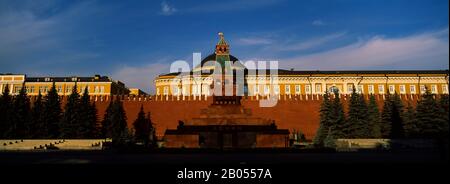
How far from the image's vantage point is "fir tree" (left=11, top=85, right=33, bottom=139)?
25.5m

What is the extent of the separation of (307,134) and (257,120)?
46.7 ft

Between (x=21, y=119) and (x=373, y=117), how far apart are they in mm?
26260

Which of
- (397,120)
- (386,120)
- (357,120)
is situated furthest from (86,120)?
(397,120)

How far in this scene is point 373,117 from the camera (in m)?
26.7

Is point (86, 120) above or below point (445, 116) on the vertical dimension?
above

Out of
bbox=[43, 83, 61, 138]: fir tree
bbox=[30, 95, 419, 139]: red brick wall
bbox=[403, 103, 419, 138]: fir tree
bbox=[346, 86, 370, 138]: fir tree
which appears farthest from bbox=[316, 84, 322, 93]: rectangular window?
bbox=[43, 83, 61, 138]: fir tree

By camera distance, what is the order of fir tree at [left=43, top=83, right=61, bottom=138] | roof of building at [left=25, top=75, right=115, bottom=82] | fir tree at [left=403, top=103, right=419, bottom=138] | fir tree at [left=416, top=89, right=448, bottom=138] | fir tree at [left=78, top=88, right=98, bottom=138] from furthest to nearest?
roof of building at [left=25, top=75, right=115, bottom=82], fir tree at [left=78, top=88, right=98, bottom=138], fir tree at [left=43, top=83, right=61, bottom=138], fir tree at [left=403, top=103, right=419, bottom=138], fir tree at [left=416, top=89, right=448, bottom=138]

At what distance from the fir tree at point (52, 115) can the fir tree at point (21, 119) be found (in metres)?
1.20

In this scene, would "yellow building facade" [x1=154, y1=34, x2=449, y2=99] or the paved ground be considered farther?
"yellow building facade" [x1=154, y1=34, x2=449, y2=99]

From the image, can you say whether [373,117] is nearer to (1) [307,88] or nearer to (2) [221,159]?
(1) [307,88]

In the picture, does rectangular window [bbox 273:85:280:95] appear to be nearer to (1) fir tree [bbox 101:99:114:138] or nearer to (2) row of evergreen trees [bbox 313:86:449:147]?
(2) row of evergreen trees [bbox 313:86:449:147]

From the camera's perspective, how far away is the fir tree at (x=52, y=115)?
26.0 m
